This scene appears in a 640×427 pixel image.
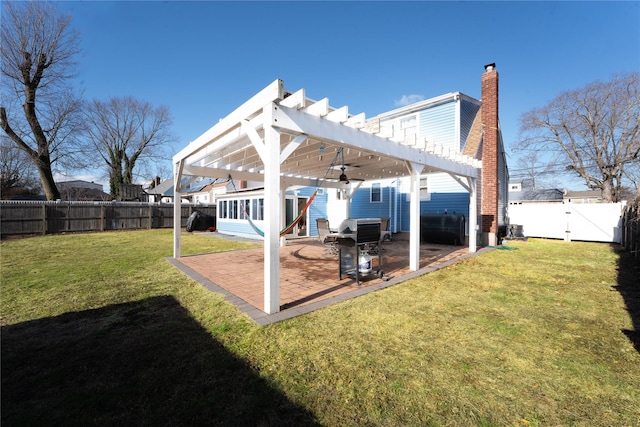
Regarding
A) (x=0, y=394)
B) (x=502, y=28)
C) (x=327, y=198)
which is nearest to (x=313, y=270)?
(x=0, y=394)

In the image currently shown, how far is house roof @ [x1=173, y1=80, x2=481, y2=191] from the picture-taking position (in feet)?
12.0

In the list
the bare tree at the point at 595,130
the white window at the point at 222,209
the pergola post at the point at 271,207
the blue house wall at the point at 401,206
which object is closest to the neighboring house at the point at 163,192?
the white window at the point at 222,209

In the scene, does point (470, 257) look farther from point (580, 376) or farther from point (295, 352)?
point (295, 352)

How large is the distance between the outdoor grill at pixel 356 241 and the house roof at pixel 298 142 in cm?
132

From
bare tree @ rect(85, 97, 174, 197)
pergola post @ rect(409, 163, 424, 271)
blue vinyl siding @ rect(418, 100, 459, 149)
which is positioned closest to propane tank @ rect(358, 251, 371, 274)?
pergola post @ rect(409, 163, 424, 271)

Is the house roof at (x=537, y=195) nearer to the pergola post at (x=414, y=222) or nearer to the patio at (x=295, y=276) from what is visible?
the patio at (x=295, y=276)

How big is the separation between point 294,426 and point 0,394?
2.26 metres

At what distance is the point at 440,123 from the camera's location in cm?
1098

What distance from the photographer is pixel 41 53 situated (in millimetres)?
14961

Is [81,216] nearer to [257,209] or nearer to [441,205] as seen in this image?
[257,209]

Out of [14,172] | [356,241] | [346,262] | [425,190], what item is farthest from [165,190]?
[356,241]

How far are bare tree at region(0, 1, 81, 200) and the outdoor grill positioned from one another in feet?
64.6

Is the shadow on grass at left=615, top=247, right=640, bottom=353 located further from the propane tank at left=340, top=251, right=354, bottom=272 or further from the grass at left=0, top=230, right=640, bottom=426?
the propane tank at left=340, top=251, right=354, bottom=272

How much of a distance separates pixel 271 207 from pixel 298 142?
987 mm
